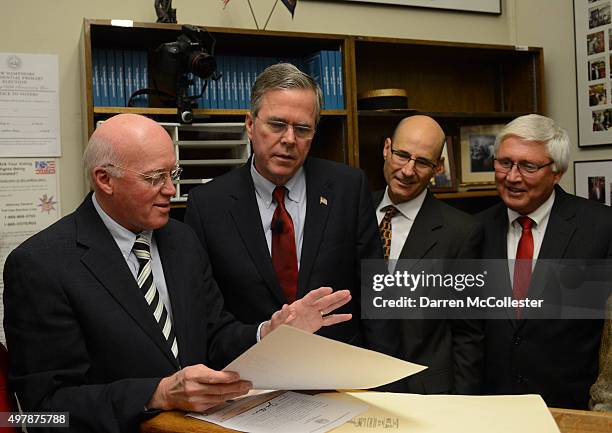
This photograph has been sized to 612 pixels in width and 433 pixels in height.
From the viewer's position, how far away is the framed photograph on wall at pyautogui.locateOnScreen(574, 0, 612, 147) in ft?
11.0

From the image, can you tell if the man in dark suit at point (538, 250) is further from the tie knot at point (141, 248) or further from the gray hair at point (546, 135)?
the tie knot at point (141, 248)

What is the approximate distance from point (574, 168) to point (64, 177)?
108 inches

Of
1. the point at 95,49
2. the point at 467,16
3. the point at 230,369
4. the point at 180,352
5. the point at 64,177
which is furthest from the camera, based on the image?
the point at 467,16

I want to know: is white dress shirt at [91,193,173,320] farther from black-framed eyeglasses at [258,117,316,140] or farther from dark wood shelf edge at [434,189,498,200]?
dark wood shelf edge at [434,189,498,200]

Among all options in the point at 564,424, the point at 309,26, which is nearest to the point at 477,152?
the point at 309,26

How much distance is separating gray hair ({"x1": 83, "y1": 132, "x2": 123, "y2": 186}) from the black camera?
45.9 inches

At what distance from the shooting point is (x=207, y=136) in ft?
9.68

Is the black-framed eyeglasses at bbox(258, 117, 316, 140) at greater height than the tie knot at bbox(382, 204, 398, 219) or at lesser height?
greater

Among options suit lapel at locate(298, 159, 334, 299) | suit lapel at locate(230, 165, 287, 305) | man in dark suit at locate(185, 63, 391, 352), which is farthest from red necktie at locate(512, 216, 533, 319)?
suit lapel at locate(230, 165, 287, 305)

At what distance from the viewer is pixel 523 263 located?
88.4 inches

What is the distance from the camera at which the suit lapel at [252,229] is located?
1901mm

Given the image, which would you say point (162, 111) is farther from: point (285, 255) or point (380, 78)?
point (380, 78)

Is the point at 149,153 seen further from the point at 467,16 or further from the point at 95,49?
the point at 467,16

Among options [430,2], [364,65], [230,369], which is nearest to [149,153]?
[230,369]
